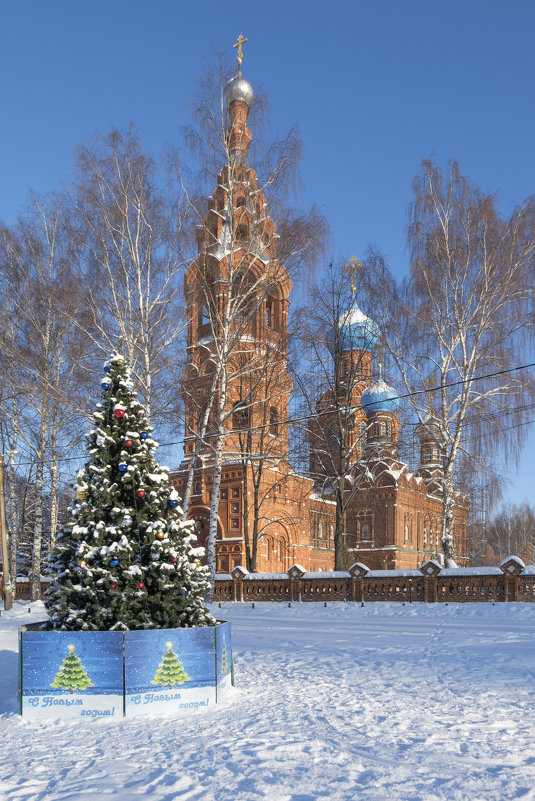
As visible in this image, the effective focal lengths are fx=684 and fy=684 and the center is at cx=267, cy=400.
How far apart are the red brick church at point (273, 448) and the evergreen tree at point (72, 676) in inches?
418

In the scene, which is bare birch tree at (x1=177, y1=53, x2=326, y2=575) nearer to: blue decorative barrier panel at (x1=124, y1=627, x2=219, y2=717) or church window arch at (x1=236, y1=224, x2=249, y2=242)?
A: church window arch at (x1=236, y1=224, x2=249, y2=242)

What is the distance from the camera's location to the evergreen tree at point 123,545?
712 centimetres

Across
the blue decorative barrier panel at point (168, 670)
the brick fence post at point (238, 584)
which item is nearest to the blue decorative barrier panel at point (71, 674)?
the blue decorative barrier panel at point (168, 670)

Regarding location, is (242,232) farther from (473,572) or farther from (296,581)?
(473,572)

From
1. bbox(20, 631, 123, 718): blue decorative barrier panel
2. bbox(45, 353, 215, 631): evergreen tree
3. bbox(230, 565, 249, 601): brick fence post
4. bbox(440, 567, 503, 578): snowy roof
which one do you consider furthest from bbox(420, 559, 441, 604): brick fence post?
bbox(20, 631, 123, 718): blue decorative barrier panel

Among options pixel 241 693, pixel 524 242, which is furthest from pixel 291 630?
pixel 524 242

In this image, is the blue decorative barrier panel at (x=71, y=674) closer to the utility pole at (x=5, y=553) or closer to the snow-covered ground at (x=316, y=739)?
the snow-covered ground at (x=316, y=739)

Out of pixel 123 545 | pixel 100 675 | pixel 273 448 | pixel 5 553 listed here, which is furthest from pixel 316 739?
pixel 273 448

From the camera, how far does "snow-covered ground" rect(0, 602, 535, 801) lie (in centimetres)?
434

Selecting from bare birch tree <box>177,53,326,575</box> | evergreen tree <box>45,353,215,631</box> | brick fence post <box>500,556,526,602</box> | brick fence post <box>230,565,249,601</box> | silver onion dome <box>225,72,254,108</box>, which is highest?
silver onion dome <box>225,72,254,108</box>

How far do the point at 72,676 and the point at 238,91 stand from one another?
18.6m

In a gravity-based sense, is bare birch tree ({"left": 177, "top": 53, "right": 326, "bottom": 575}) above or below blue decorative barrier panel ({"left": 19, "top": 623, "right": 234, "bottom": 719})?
above

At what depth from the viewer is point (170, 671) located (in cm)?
670

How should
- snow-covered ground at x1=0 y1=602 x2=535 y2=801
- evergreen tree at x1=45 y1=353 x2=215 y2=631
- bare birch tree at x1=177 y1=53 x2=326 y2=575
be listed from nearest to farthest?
snow-covered ground at x1=0 y1=602 x2=535 y2=801
evergreen tree at x1=45 y1=353 x2=215 y2=631
bare birch tree at x1=177 y1=53 x2=326 y2=575
